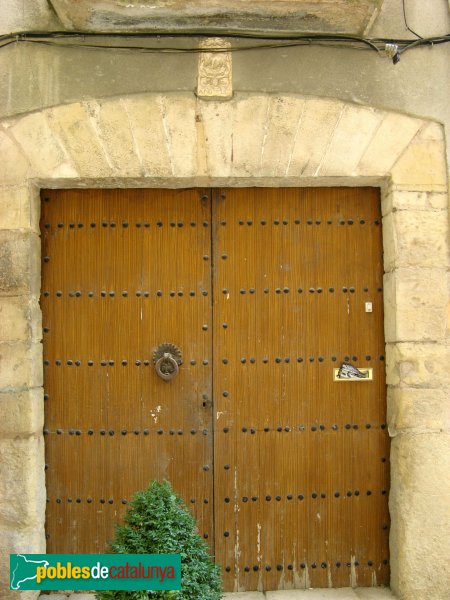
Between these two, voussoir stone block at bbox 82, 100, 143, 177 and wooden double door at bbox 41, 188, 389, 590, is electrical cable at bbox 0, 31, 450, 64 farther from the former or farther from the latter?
wooden double door at bbox 41, 188, 389, 590

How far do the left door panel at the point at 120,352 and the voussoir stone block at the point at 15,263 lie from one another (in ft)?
0.67

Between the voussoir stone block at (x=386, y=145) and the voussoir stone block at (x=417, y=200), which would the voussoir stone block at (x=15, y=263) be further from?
the voussoir stone block at (x=417, y=200)

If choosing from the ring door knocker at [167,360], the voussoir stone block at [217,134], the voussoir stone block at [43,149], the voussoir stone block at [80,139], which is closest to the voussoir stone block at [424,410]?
the ring door knocker at [167,360]

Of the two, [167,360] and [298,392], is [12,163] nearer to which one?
[167,360]

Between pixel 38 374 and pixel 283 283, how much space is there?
1.36 meters

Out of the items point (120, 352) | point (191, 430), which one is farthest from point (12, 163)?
point (191, 430)

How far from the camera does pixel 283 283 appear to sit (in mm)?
3531

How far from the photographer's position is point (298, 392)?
11.5 feet

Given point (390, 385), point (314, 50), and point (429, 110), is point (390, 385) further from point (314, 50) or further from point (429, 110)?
point (314, 50)

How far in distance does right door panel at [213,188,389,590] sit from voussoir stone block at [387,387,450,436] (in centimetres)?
22

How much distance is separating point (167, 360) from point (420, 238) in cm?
144

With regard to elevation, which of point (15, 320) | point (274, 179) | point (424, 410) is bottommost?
point (424, 410)

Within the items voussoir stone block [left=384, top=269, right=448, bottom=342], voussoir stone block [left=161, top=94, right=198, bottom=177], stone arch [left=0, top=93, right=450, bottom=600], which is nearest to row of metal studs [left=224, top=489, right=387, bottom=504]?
stone arch [left=0, top=93, right=450, bottom=600]

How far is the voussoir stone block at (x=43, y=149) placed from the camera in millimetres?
3305
